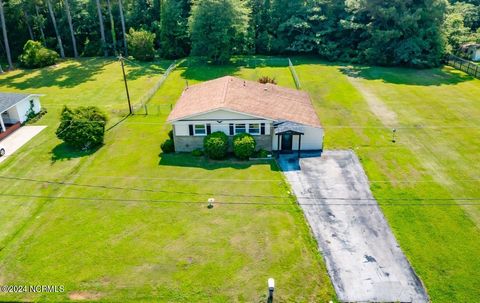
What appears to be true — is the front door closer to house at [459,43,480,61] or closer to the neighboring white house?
the neighboring white house

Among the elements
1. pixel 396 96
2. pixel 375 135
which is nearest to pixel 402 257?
pixel 375 135

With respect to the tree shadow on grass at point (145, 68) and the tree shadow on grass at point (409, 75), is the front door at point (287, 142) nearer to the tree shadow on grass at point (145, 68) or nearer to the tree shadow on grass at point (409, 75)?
the tree shadow on grass at point (409, 75)

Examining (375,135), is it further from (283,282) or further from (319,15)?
(319,15)

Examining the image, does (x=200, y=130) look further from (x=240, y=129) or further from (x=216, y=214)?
(x=216, y=214)

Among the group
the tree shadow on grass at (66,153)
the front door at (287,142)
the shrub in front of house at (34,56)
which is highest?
the shrub in front of house at (34,56)

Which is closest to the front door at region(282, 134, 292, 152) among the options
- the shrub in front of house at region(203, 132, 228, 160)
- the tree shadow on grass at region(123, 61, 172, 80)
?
the shrub in front of house at region(203, 132, 228, 160)

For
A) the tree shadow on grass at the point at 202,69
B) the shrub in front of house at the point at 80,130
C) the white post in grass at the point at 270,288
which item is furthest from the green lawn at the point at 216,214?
the tree shadow on grass at the point at 202,69

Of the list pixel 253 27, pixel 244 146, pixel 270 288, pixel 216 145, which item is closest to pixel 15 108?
pixel 216 145
